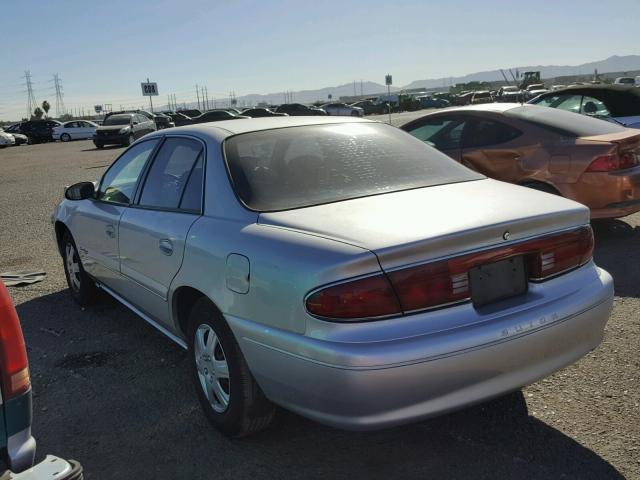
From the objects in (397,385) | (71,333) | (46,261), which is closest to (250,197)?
(397,385)

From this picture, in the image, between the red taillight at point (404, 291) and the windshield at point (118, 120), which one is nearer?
the red taillight at point (404, 291)

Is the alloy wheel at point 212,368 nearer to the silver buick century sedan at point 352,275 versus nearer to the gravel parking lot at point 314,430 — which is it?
the silver buick century sedan at point 352,275

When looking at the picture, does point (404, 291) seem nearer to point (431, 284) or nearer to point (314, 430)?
point (431, 284)

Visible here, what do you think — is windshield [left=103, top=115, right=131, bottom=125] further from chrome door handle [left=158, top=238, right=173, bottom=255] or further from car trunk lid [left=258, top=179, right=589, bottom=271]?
car trunk lid [left=258, top=179, right=589, bottom=271]

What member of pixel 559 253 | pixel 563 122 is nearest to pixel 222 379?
pixel 559 253

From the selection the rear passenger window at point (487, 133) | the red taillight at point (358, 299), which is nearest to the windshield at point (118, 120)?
the rear passenger window at point (487, 133)

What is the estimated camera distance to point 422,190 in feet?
10.2

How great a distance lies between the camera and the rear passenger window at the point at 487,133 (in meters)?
6.53

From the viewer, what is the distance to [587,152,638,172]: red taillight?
19.4 feet

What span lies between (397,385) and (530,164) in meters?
4.66

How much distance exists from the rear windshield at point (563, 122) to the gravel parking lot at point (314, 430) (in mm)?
2379

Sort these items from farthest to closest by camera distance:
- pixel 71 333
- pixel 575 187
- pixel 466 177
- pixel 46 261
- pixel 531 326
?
pixel 46 261, pixel 575 187, pixel 71 333, pixel 466 177, pixel 531 326

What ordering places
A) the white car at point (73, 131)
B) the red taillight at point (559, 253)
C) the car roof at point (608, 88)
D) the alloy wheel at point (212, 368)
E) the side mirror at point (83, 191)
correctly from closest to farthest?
the red taillight at point (559, 253) → the alloy wheel at point (212, 368) → the side mirror at point (83, 191) → the car roof at point (608, 88) → the white car at point (73, 131)

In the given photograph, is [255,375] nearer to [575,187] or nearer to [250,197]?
[250,197]
